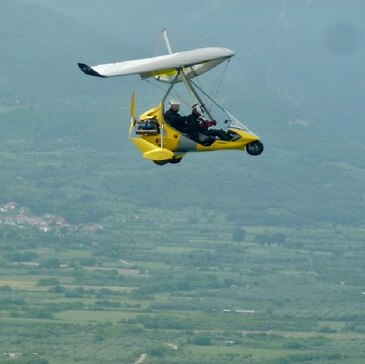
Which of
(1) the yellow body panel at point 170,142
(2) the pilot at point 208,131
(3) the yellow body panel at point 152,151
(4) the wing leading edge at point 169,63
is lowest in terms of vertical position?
(3) the yellow body panel at point 152,151

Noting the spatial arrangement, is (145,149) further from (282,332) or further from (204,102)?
(282,332)

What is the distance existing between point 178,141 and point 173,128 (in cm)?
44

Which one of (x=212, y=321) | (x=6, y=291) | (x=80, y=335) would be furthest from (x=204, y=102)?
(x=6, y=291)

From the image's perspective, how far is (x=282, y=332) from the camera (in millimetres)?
178500

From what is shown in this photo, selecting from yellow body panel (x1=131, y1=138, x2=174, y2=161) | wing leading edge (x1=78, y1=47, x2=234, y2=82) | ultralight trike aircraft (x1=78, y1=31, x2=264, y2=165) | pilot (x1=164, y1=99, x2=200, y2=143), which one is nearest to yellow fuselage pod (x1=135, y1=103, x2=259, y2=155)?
ultralight trike aircraft (x1=78, y1=31, x2=264, y2=165)

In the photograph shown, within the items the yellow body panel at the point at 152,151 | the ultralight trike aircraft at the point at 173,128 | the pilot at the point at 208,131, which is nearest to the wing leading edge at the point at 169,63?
the ultralight trike aircraft at the point at 173,128

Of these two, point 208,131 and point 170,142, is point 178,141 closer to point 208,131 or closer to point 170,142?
point 170,142

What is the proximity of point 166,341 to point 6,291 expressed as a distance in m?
29.0

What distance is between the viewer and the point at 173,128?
204 ft

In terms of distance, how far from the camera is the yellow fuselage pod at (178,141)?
2427 inches

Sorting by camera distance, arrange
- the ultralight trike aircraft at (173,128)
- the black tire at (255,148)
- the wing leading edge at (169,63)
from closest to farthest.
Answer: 1. the wing leading edge at (169,63)
2. the ultralight trike aircraft at (173,128)
3. the black tire at (255,148)

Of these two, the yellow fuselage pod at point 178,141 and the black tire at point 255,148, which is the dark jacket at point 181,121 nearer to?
the yellow fuselage pod at point 178,141

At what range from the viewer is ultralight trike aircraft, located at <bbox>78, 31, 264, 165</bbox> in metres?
60.4

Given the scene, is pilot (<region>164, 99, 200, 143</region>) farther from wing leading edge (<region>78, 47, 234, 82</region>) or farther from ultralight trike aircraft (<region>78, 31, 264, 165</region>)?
wing leading edge (<region>78, 47, 234, 82</region>)
